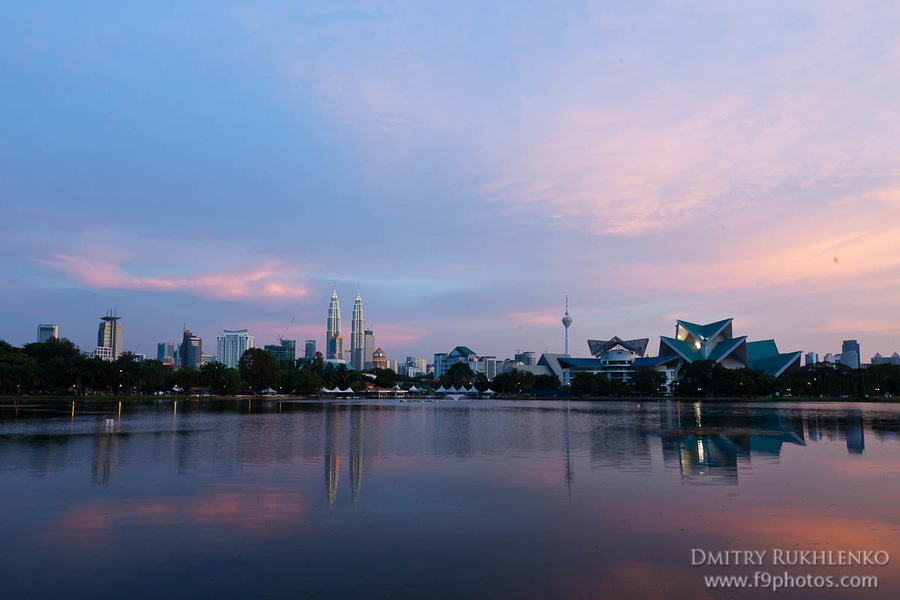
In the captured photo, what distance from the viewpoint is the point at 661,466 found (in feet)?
71.1

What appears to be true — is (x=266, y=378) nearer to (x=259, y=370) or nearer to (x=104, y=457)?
(x=259, y=370)

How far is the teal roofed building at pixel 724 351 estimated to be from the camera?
7175 inches

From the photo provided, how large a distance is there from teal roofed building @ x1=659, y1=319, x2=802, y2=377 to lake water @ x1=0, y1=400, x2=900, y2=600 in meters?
171

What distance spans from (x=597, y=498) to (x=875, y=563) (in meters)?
6.32

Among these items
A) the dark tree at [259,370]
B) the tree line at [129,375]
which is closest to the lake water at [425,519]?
the tree line at [129,375]

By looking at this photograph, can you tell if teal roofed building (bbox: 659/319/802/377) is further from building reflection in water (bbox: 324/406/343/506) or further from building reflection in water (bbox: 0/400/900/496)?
building reflection in water (bbox: 324/406/343/506)

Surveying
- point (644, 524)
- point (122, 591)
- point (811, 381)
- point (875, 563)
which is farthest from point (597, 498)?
point (811, 381)

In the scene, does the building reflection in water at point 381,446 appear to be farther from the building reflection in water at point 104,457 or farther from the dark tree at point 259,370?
the dark tree at point 259,370

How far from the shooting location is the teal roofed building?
182 metres

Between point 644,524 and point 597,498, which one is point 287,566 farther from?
point 597,498

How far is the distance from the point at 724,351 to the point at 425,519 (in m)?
189

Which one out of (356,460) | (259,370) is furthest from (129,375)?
(356,460)

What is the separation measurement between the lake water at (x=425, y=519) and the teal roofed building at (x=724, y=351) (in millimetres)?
171003

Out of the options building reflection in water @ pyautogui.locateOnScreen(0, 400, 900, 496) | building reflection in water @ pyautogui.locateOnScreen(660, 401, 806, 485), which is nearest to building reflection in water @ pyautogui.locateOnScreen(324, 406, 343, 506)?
building reflection in water @ pyautogui.locateOnScreen(0, 400, 900, 496)
